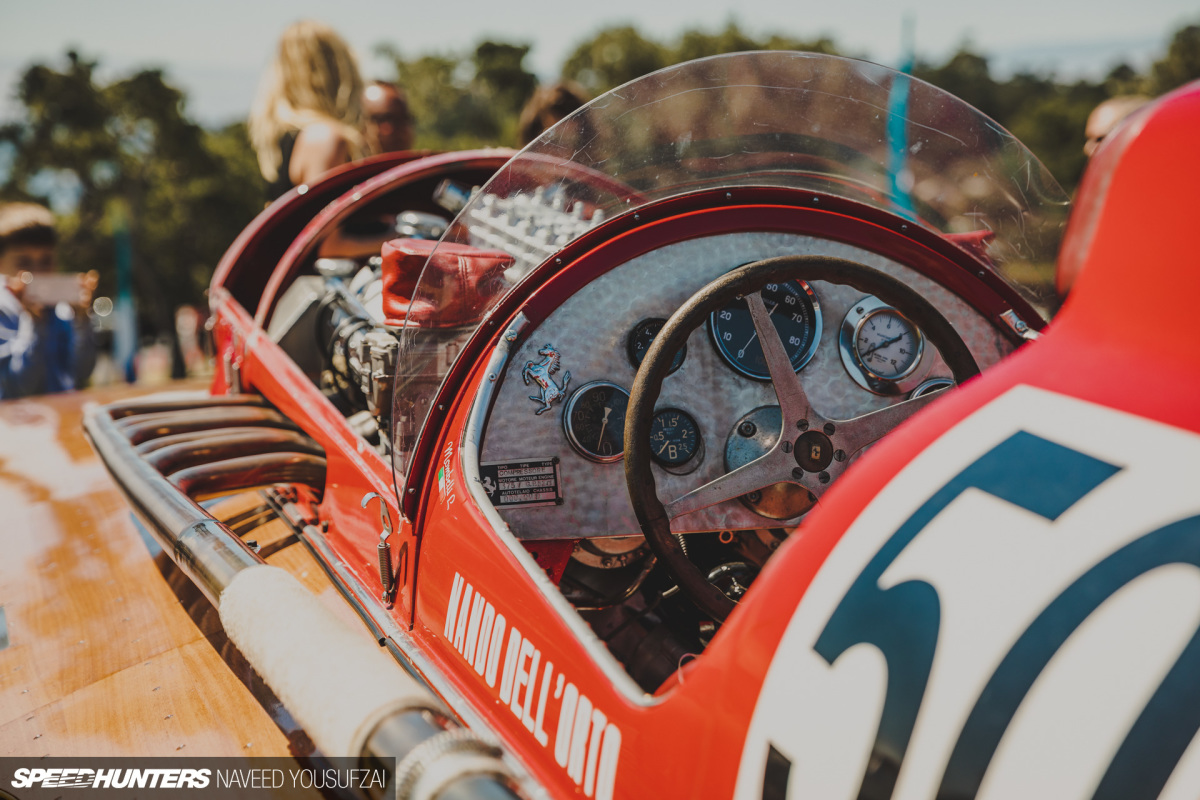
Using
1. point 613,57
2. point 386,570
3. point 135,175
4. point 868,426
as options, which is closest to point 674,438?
point 868,426

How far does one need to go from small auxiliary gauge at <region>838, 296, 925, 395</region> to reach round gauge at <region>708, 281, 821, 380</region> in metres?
0.09

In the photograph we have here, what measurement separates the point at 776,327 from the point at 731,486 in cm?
41

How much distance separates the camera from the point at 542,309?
1816 millimetres

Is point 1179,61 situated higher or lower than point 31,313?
higher

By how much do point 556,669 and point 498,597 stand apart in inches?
8.0

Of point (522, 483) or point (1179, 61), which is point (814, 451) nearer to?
point (522, 483)

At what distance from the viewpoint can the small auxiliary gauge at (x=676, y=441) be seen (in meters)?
1.83

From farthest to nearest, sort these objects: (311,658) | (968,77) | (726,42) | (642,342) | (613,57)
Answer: (968,77), (613,57), (726,42), (642,342), (311,658)

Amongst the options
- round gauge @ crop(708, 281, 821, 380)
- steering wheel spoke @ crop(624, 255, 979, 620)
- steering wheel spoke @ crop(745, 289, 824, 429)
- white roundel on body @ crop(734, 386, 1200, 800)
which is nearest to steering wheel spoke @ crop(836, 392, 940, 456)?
steering wheel spoke @ crop(624, 255, 979, 620)

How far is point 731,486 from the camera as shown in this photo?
1702mm

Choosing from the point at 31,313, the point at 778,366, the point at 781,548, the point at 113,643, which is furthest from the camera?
the point at 31,313

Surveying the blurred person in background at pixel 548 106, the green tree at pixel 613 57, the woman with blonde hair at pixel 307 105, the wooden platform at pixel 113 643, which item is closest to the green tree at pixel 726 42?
→ the green tree at pixel 613 57

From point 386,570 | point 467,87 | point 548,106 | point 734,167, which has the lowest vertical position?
point 386,570

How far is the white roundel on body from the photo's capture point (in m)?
0.80
